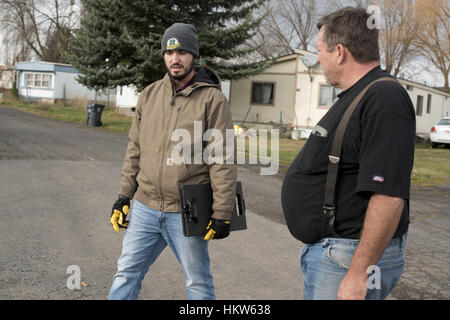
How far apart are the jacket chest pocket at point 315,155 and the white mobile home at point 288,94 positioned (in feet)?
72.9

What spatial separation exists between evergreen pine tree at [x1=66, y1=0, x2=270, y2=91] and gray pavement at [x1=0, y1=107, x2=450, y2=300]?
10584mm

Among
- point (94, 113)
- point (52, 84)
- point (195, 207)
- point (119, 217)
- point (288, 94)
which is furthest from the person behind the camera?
point (52, 84)

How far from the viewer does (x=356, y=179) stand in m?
2.08

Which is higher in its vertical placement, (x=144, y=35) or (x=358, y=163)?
(x=144, y=35)

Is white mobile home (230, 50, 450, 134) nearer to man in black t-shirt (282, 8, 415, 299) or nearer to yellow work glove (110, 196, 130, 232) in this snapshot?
yellow work glove (110, 196, 130, 232)

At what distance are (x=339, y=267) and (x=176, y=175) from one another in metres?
1.38

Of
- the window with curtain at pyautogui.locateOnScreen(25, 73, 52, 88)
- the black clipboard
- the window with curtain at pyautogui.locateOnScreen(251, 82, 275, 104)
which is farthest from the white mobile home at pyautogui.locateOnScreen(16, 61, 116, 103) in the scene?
the black clipboard

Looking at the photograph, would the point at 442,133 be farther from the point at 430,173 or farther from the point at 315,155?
the point at 315,155

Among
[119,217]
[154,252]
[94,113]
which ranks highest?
[94,113]

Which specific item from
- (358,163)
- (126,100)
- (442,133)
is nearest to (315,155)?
(358,163)

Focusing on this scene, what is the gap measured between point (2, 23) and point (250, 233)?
50911 mm
